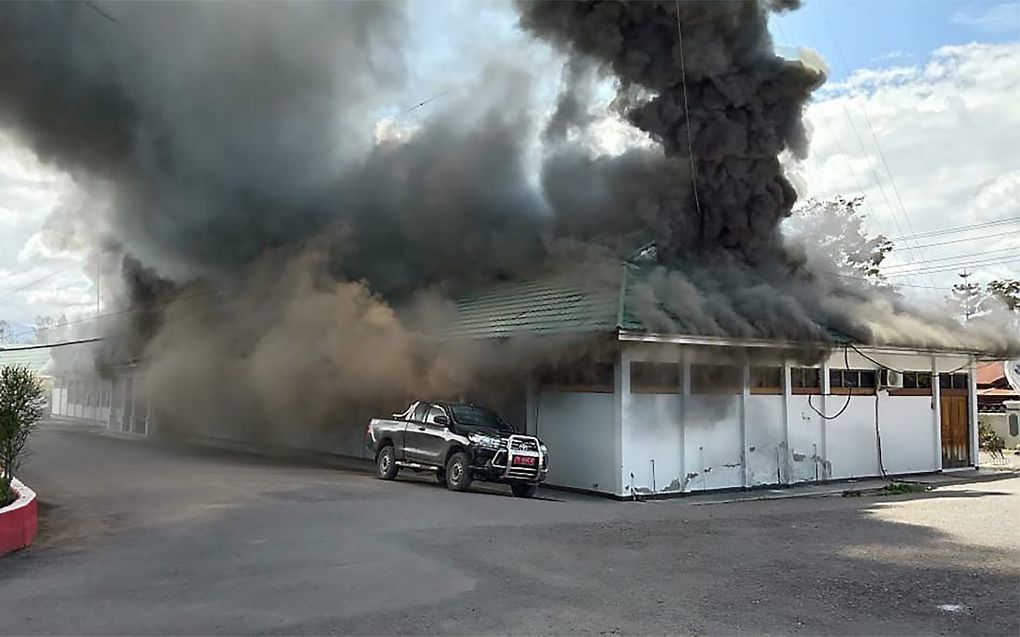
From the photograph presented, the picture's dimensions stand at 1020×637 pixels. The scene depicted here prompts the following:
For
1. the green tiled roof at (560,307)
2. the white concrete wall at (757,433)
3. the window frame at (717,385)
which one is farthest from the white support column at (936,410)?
the window frame at (717,385)

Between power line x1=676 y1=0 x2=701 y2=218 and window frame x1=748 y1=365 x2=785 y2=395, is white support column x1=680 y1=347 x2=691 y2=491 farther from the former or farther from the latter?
power line x1=676 y1=0 x2=701 y2=218

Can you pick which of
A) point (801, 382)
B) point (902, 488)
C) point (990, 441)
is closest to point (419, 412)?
point (801, 382)

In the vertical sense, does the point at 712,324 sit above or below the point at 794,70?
below

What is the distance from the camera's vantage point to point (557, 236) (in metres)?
21.4

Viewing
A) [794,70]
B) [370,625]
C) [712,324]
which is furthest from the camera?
[794,70]

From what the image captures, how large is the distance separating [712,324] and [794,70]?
618 cm

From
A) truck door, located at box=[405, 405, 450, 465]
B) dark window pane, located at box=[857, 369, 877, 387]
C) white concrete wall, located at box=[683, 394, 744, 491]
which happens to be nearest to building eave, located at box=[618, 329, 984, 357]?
dark window pane, located at box=[857, 369, 877, 387]

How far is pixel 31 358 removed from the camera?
64250 millimetres

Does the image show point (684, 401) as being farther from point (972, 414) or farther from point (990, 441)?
point (990, 441)

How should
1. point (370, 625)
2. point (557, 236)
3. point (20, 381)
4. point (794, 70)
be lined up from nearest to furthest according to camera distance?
point (370, 625)
point (20, 381)
point (794, 70)
point (557, 236)

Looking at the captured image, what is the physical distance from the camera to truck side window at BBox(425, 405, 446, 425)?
16688 millimetres

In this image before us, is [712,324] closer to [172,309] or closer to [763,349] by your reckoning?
[763,349]

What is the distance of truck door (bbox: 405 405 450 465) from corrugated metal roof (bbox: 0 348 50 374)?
160ft

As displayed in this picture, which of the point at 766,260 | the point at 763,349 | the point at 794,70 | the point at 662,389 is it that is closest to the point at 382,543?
the point at 662,389
